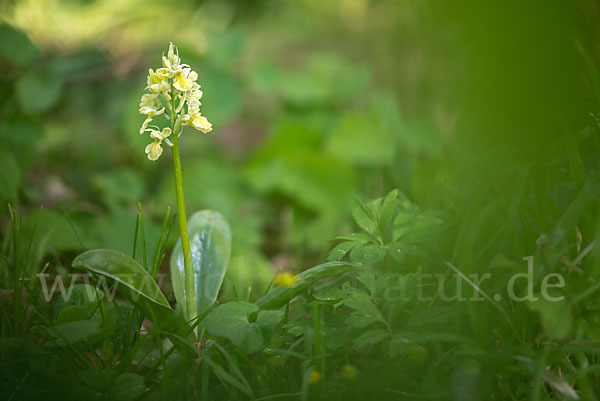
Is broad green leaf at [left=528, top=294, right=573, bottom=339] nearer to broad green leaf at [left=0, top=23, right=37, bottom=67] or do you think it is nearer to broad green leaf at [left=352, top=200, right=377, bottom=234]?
broad green leaf at [left=352, top=200, right=377, bottom=234]

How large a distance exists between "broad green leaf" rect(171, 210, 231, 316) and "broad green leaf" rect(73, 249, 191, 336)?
11 centimetres

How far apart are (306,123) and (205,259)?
1.88 meters

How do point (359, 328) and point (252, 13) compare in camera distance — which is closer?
point (359, 328)

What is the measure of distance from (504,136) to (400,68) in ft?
9.57

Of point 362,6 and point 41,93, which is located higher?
point 362,6

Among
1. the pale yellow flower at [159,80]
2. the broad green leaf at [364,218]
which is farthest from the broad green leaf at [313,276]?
the pale yellow flower at [159,80]

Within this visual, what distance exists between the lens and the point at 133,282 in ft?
3.30

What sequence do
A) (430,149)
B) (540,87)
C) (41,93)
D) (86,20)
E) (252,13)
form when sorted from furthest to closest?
(252,13)
(86,20)
(430,149)
(41,93)
(540,87)

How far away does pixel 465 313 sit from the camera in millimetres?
981

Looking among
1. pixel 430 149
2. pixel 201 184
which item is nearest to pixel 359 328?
pixel 201 184

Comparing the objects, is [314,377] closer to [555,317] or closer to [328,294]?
[328,294]

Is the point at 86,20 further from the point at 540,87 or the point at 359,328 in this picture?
the point at 540,87

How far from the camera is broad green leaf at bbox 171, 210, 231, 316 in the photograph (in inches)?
48.0

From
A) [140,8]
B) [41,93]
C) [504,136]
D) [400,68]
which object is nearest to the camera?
[504,136]
